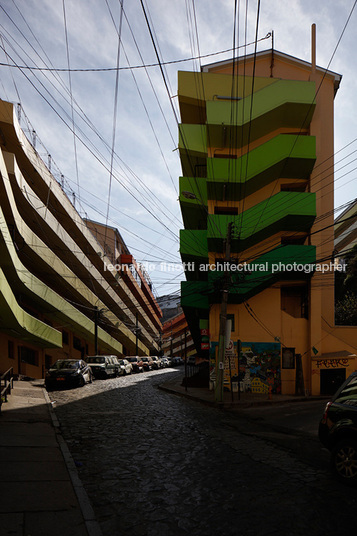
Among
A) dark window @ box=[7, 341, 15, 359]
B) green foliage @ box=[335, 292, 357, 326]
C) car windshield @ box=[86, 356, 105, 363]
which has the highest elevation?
green foliage @ box=[335, 292, 357, 326]

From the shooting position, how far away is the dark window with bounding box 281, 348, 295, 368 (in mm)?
24000

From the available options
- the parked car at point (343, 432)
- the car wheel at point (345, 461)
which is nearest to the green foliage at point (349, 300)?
the parked car at point (343, 432)

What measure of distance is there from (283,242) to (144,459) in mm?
19074

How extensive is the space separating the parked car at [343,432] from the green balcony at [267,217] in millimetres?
16070

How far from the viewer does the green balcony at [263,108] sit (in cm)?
2417

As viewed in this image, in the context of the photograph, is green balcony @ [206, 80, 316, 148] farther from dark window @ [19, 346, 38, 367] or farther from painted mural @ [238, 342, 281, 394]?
dark window @ [19, 346, 38, 367]

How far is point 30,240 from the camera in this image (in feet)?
86.7

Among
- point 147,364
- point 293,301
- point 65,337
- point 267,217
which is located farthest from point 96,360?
point 147,364

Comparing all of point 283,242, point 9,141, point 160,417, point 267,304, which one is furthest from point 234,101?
point 160,417

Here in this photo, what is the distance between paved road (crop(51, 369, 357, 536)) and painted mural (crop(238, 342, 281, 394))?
1152 cm

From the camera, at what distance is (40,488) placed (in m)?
5.92

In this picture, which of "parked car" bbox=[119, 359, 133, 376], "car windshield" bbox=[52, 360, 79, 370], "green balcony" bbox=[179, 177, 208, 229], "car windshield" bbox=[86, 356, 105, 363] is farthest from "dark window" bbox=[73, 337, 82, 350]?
"green balcony" bbox=[179, 177, 208, 229]

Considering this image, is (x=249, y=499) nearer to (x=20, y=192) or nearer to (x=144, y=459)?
(x=144, y=459)

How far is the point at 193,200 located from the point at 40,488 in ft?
70.5
